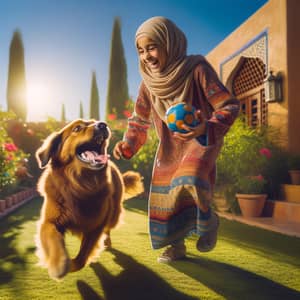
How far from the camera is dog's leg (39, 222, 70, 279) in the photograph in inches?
71.4

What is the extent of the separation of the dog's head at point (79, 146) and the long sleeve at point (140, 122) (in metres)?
0.63

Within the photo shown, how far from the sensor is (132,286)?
2.23 metres

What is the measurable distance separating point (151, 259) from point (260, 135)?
492 centimetres

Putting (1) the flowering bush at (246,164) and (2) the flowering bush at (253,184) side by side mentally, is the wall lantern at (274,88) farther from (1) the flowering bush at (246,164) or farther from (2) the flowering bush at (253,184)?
(2) the flowering bush at (253,184)

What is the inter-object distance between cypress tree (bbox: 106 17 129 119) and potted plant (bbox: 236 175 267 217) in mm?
14471

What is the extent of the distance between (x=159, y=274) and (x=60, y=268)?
0.90m

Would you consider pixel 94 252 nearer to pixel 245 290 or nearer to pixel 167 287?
pixel 167 287

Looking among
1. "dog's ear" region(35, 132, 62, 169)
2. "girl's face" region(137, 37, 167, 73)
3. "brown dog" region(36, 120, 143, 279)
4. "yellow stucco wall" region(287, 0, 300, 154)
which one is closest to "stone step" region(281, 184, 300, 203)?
"yellow stucco wall" region(287, 0, 300, 154)

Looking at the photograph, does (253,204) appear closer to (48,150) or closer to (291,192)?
(291,192)

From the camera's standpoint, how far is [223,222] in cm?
543

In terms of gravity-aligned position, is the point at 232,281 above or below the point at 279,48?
below

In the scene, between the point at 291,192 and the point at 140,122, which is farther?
the point at 291,192

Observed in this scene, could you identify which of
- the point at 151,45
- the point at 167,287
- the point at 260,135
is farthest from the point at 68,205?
the point at 260,135

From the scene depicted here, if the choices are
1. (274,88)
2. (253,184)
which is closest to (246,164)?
(253,184)
